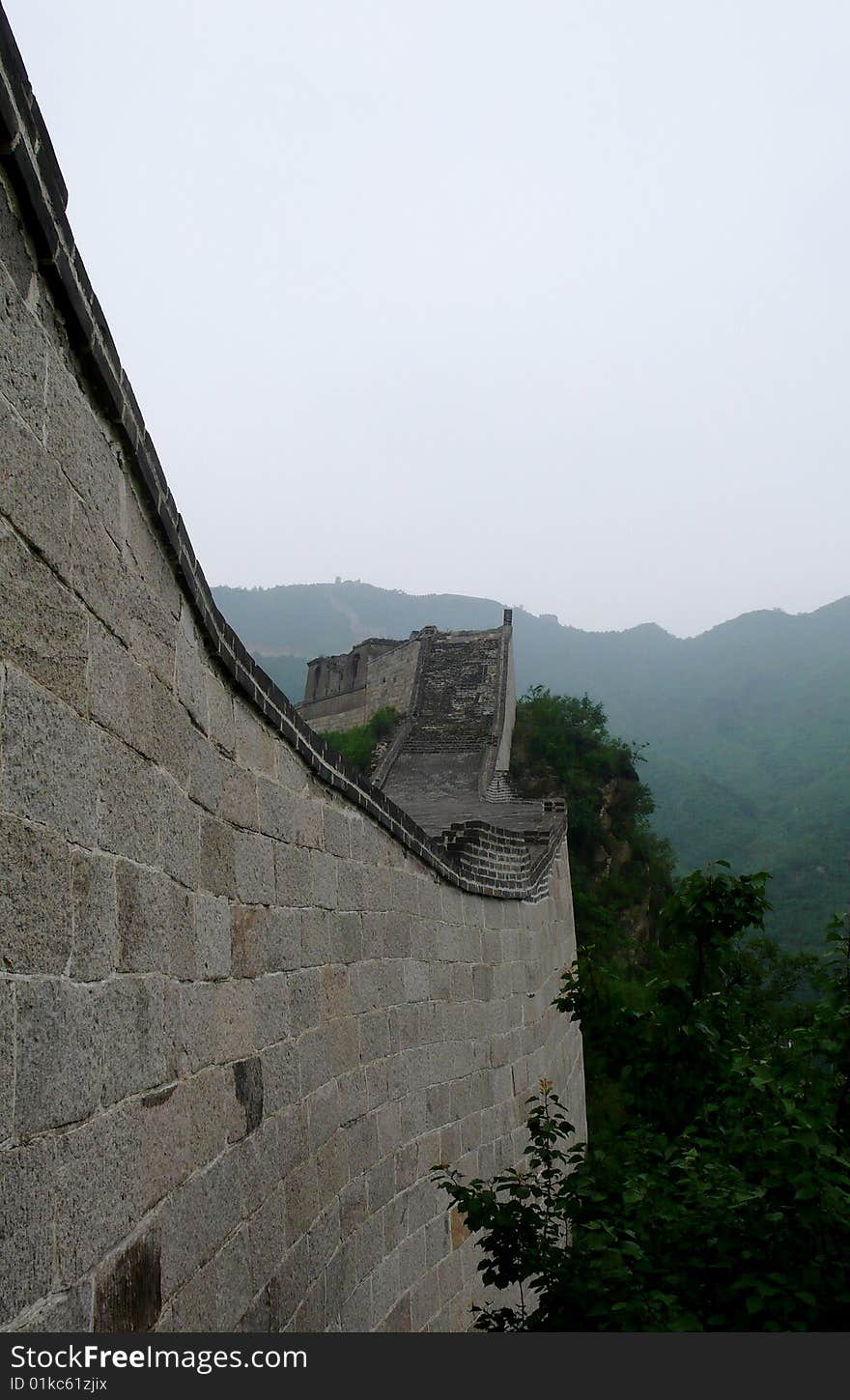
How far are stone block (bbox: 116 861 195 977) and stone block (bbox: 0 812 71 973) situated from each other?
12.3 inches

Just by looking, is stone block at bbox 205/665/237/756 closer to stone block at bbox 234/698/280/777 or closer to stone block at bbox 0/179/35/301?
stone block at bbox 234/698/280/777

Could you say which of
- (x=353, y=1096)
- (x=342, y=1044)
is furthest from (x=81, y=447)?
(x=353, y=1096)

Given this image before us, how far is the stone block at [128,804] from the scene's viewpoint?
231cm

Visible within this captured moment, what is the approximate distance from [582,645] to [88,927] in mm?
→ 95184

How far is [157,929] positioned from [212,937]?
460 millimetres

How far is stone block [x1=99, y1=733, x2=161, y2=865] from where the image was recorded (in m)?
2.31

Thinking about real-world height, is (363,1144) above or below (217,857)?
below

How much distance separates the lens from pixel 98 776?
227cm

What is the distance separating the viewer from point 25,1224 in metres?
1.82

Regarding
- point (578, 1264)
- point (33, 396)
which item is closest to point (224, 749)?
point (33, 396)

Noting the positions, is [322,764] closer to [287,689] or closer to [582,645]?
[287,689]

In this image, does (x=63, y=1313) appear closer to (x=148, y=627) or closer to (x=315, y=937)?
(x=148, y=627)

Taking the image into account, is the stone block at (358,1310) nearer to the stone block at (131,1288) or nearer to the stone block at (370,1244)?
the stone block at (370,1244)

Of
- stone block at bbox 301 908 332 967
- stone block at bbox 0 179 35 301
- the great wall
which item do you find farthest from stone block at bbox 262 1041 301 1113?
stone block at bbox 0 179 35 301
